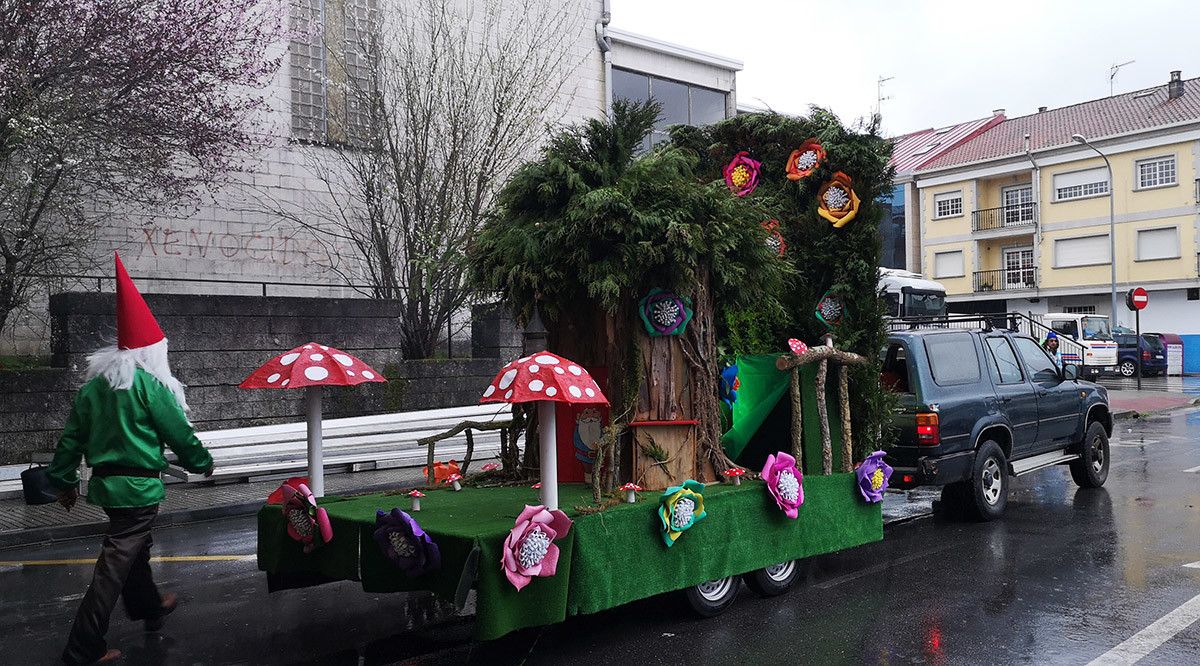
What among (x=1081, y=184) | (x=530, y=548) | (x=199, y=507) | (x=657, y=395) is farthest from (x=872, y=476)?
(x=1081, y=184)

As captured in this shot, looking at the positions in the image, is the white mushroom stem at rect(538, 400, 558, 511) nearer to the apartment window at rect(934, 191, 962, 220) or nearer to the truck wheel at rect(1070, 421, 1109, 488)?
the truck wheel at rect(1070, 421, 1109, 488)

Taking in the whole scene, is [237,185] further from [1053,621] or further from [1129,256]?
[1129,256]

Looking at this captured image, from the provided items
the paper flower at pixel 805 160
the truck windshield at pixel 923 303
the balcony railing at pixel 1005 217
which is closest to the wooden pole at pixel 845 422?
the paper flower at pixel 805 160

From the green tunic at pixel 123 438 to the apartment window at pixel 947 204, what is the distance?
4387 centimetres

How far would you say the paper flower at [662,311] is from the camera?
19.4ft

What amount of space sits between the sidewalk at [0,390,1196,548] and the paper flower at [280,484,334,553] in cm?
517

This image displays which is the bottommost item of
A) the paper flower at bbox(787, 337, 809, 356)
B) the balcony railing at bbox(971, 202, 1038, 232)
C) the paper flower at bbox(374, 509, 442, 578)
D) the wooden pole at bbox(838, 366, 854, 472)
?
the paper flower at bbox(374, 509, 442, 578)

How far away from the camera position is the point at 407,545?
469 cm

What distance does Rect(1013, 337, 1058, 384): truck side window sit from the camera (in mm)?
9617

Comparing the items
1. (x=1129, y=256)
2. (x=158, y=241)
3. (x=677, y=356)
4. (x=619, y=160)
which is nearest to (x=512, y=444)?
(x=677, y=356)

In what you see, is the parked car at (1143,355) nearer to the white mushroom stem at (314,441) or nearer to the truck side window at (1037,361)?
the truck side window at (1037,361)

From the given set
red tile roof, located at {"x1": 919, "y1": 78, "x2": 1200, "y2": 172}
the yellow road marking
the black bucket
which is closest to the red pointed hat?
the yellow road marking

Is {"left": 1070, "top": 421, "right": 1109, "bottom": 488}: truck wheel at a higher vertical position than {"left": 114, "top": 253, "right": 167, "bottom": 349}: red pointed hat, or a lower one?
lower

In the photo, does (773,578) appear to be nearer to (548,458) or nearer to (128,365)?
(548,458)
